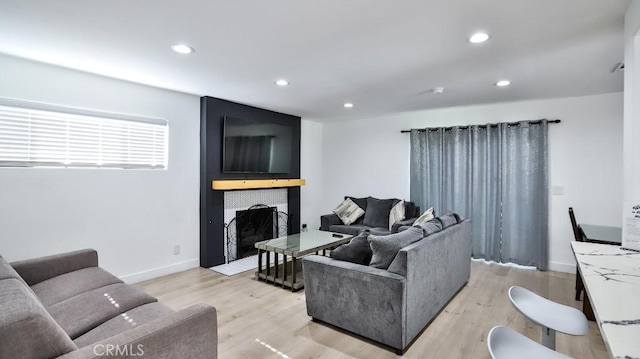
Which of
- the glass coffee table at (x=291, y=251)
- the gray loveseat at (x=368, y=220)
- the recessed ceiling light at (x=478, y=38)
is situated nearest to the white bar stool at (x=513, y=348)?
the recessed ceiling light at (x=478, y=38)

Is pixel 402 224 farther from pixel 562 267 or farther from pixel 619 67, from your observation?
pixel 619 67

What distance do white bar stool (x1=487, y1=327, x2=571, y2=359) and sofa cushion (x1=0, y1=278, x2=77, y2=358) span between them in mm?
1625

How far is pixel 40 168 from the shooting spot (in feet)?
10.1

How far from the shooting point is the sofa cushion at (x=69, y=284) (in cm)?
213

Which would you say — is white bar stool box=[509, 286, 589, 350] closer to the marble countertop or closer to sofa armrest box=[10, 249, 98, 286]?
the marble countertop

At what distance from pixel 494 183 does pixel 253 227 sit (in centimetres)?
371

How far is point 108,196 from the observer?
353cm

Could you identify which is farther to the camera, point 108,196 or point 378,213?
point 378,213

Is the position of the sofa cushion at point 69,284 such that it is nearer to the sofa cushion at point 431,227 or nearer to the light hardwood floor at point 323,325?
the light hardwood floor at point 323,325

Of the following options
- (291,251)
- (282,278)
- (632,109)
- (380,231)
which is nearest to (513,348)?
(632,109)

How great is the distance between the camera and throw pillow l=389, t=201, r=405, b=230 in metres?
5.00

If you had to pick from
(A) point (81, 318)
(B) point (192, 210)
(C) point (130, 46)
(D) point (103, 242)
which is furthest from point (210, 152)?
(A) point (81, 318)

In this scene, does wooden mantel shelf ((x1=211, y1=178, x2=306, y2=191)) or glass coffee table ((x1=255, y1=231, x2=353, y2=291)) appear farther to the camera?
wooden mantel shelf ((x1=211, y1=178, x2=306, y2=191))

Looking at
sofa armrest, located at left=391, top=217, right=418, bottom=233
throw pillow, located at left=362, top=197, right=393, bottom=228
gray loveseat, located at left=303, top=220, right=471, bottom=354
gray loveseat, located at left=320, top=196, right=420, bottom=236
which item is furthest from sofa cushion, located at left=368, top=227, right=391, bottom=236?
gray loveseat, located at left=303, top=220, right=471, bottom=354
